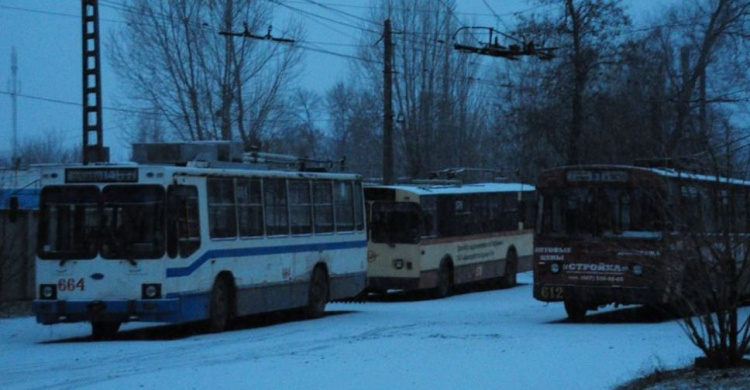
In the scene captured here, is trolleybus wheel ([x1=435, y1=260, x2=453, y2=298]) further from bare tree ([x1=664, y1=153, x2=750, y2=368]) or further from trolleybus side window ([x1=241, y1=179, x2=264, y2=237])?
bare tree ([x1=664, y1=153, x2=750, y2=368])

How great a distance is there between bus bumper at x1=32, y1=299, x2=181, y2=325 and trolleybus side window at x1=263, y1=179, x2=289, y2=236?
12.7 feet

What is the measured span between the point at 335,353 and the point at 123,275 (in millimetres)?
4385

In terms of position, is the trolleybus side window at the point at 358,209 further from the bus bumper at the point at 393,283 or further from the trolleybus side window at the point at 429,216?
the trolleybus side window at the point at 429,216

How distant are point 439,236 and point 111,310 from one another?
1439 cm

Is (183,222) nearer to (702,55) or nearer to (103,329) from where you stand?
(103,329)

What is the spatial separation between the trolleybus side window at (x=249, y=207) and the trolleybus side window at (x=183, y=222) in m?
1.62

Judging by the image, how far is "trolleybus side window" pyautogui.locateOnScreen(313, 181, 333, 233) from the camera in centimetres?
2412

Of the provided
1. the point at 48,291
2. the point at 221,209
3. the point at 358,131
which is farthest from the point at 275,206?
the point at 358,131

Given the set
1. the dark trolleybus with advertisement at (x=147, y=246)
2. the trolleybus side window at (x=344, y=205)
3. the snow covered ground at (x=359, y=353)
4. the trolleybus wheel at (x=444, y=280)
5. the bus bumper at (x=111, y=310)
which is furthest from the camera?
the trolleybus wheel at (x=444, y=280)

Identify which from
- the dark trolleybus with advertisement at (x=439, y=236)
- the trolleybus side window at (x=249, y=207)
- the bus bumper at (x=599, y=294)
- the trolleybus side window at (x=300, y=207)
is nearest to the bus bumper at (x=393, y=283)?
the dark trolleybus with advertisement at (x=439, y=236)

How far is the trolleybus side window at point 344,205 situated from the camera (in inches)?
989

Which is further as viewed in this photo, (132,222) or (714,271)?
(132,222)

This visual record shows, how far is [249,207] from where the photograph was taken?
21.4 meters

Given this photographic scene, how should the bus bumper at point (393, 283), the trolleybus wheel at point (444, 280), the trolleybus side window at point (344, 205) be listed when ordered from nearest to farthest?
the trolleybus side window at point (344, 205)
the bus bumper at point (393, 283)
the trolleybus wheel at point (444, 280)
